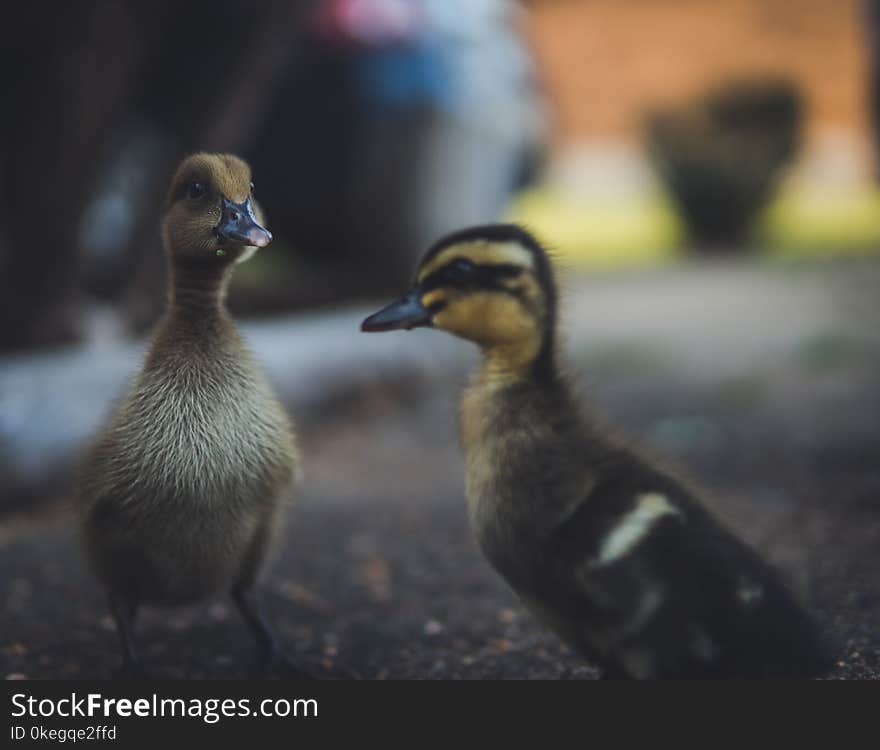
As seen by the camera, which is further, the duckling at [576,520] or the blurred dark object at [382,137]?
the blurred dark object at [382,137]

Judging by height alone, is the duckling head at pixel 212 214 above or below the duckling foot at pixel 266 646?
above

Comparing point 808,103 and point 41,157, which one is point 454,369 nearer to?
point 41,157

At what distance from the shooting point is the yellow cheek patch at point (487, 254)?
233 centimetres

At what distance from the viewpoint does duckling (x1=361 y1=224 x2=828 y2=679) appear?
2271 mm

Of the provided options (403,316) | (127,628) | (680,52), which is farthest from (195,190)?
(680,52)

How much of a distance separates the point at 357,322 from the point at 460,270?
434 cm

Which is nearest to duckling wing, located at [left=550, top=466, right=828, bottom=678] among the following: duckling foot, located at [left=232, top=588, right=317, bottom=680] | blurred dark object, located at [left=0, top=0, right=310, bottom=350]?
duckling foot, located at [left=232, top=588, right=317, bottom=680]

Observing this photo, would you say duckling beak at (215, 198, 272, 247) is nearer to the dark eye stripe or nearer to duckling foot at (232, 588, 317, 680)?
the dark eye stripe

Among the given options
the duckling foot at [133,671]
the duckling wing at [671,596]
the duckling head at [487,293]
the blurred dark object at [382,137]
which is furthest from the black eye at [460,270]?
the blurred dark object at [382,137]

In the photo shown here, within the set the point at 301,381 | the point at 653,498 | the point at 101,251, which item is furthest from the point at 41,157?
the point at 653,498

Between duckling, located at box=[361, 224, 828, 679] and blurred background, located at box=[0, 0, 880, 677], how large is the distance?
8.8 inches

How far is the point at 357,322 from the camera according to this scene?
666cm

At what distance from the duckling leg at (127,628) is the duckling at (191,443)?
60 mm

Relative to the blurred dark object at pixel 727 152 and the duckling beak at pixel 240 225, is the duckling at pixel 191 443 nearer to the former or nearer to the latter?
the duckling beak at pixel 240 225
